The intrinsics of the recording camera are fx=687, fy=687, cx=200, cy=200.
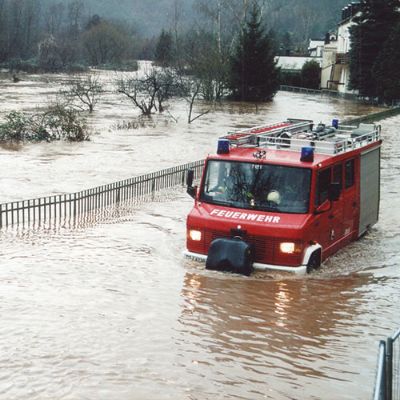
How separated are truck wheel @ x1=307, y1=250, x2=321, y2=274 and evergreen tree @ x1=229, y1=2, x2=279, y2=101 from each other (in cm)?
5655

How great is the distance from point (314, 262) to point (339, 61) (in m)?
79.5

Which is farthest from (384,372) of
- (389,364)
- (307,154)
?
(307,154)

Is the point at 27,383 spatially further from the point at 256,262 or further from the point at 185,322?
the point at 256,262

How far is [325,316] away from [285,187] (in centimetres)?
258

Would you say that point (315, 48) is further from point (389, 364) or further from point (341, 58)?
point (389, 364)

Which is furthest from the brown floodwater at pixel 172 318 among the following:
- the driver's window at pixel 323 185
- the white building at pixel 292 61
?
the white building at pixel 292 61

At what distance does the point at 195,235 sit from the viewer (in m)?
12.4

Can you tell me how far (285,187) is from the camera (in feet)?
40.3

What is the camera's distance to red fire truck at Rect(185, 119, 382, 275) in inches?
464

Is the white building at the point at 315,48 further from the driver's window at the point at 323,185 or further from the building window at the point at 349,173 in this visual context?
the driver's window at the point at 323,185

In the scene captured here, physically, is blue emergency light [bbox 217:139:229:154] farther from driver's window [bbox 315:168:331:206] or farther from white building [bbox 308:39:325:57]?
white building [bbox 308:39:325:57]

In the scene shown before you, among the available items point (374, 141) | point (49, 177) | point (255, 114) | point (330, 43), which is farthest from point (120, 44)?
point (374, 141)

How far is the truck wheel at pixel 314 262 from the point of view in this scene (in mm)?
12305

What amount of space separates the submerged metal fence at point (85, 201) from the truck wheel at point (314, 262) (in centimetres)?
741
